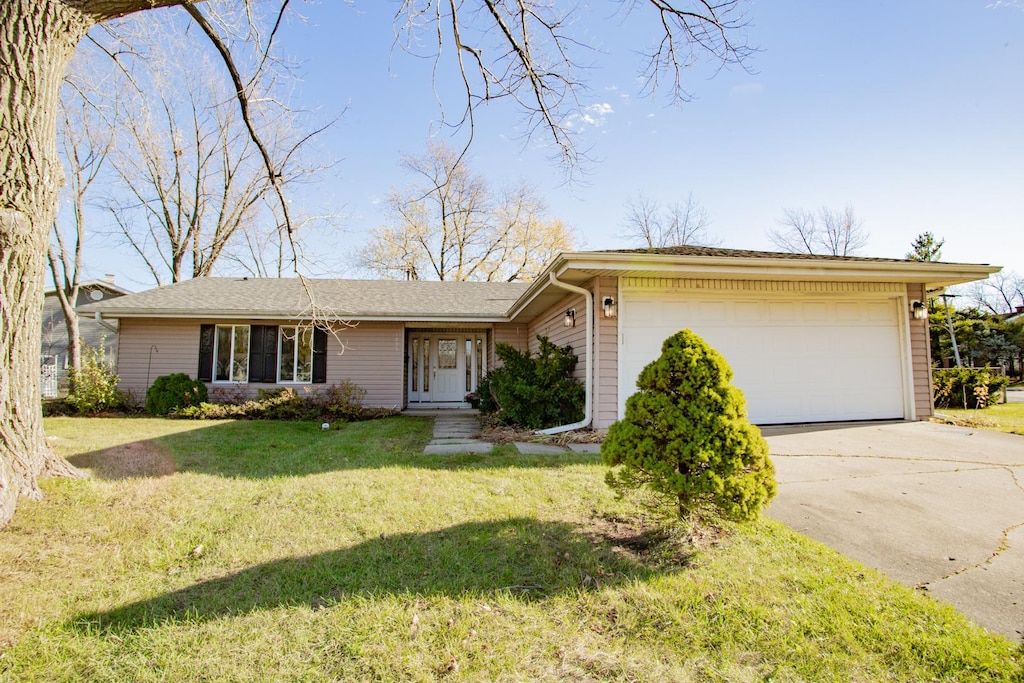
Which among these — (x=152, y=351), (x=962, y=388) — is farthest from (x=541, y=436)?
(x=962, y=388)

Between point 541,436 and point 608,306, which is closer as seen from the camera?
point 608,306

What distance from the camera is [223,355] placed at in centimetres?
1163

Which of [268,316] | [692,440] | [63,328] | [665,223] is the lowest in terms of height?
[692,440]

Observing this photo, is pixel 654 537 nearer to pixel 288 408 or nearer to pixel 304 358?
pixel 288 408

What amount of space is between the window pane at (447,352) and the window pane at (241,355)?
463cm

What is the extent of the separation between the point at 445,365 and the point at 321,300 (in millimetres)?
3556

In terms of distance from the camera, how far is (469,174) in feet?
72.5

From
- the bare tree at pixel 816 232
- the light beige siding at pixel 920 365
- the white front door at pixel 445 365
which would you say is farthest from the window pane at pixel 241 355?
the bare tree at pixel 816 232

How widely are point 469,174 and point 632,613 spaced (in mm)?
21769

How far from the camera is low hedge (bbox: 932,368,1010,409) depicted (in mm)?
11438

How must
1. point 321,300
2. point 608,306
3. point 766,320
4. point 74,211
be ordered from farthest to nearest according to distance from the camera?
1. point 74,211
2. point 321,300
3. point 766,320
4. point 608,306

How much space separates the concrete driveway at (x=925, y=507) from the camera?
8.62 feet

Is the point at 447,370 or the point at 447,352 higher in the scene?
the point at 447,352

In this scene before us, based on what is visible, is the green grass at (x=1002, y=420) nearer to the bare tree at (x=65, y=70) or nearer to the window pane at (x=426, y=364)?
the bare tree at (x=65, y=70)
